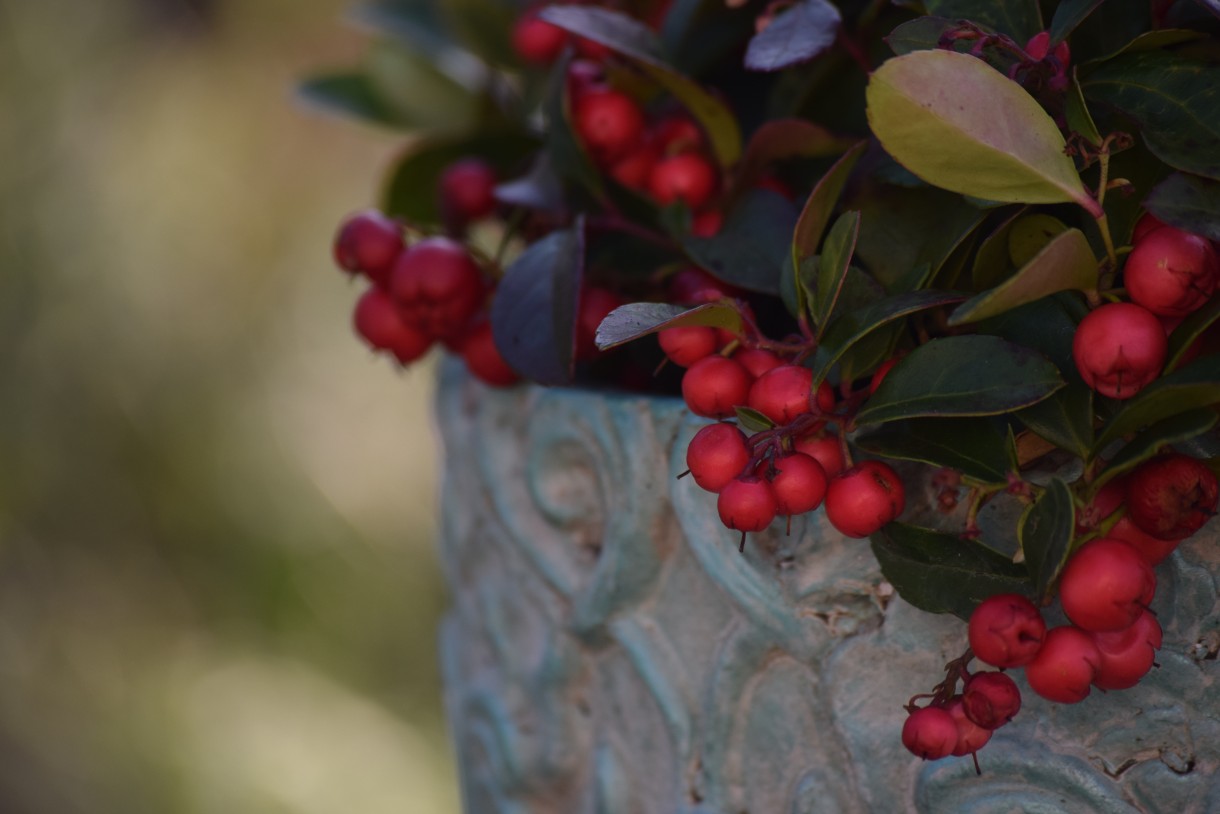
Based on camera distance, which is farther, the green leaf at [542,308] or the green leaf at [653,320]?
the green leaf at [542,308]

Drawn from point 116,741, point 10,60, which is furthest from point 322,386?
point 10,60

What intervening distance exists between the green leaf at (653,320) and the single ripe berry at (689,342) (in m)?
0.02

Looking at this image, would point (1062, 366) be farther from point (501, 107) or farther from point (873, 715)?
point (501, 107)

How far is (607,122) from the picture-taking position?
0.51m

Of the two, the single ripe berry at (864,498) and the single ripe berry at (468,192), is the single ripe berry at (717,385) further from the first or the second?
the single ripe berry at (468,192)

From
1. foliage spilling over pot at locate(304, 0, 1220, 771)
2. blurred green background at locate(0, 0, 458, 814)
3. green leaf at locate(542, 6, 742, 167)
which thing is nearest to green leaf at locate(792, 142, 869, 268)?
foliage spilling over pot at locate(304, 0, 1220, 771)

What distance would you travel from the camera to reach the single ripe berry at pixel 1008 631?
0.31 m

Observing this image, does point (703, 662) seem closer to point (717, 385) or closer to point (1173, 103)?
point (717, 385)

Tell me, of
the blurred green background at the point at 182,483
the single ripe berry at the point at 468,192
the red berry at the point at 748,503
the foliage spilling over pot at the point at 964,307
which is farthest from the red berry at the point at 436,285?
the blurred green background at the point at 182,483

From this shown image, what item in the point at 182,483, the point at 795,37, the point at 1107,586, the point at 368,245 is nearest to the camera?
the point at 1107,586

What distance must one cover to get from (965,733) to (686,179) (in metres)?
0.27

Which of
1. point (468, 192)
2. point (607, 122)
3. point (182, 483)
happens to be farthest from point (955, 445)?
point (182, 483)

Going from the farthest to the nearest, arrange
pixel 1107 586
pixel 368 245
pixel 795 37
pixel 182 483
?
pixel 182 483 → pixel 368 245 → pixel 795 37 → pixel 1107 586

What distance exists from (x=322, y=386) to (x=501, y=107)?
104 cm
